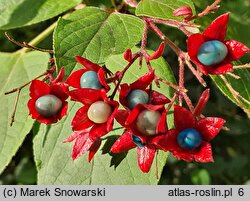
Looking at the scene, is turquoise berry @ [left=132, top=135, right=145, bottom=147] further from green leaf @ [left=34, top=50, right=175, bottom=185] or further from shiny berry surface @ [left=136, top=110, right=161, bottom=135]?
green leaf @ [left=34, top=50, right=175, bottom=185]

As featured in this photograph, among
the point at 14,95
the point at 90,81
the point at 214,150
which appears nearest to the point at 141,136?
the point at 90,81

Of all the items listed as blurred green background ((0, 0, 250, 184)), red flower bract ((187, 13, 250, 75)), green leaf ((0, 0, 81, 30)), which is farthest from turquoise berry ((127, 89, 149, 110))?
blurred green background ((0, 0, 250, 184))

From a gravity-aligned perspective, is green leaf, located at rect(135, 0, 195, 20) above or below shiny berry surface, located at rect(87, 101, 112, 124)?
above

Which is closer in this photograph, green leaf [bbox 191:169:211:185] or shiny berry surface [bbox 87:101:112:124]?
shiny berry surface [bbox 87:101:112:124]

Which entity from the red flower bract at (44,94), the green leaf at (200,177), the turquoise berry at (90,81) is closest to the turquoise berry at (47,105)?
the red flower bract at (44,94)

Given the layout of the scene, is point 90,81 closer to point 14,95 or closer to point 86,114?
point 86,114

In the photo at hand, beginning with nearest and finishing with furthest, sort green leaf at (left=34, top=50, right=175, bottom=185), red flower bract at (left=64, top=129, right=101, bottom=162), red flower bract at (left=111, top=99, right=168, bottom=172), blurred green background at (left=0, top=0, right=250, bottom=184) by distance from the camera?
red flower bract at (left=111, top=99, right=168, bottom=172) → red flower bract at (left=64, top=129, right=101, bottom=162) → green leaf at (left=34, top=50, right=175, bottom=185) → blurred green background at (left=0, top=0, right=250, bottom=184)

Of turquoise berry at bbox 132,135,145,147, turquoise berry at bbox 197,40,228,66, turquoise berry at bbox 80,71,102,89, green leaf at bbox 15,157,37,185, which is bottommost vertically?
green leaf at bbox 15,157,37,185

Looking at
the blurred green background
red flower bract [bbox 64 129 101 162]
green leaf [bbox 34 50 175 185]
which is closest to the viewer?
red flower bract [bbox 64 129 101 162]
